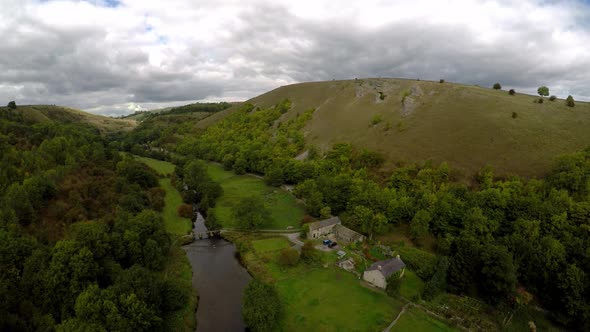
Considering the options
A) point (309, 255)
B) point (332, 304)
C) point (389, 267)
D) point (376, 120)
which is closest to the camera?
point (332, 304)

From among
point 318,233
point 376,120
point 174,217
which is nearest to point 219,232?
point 174,217

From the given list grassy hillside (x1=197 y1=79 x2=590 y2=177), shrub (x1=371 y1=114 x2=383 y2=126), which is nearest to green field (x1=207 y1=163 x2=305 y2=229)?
grassy hillside (x1=197 y1=79 x2=590 y2=177)

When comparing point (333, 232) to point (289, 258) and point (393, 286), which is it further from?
point (393, 286)

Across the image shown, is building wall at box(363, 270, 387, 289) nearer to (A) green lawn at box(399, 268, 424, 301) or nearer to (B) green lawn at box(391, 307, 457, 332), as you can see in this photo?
(A) green lawn at box(399, 268, 424, 301)

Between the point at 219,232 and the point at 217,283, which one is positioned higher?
the point at 219,232

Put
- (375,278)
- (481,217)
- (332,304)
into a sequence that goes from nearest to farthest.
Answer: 1. (332,304)
2. (375,278)
3. (481,217)

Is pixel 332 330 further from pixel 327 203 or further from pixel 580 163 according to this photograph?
pixel 580 163

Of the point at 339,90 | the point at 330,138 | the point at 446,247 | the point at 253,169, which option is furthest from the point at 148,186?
the point at 339,90

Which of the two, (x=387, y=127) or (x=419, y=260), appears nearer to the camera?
(x=419, y=260)
